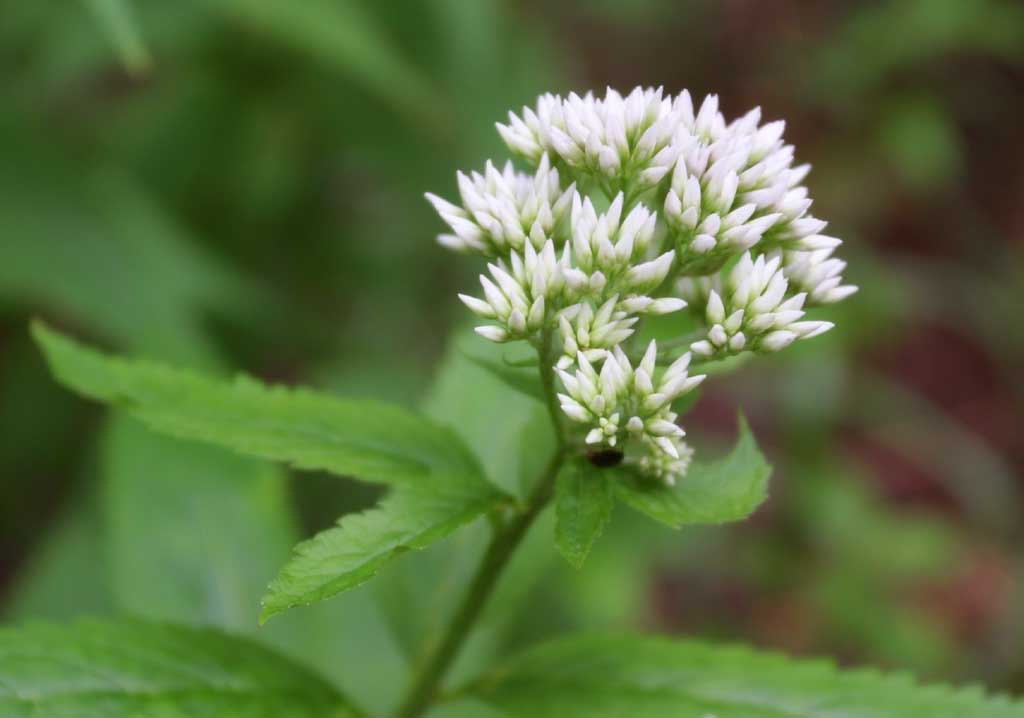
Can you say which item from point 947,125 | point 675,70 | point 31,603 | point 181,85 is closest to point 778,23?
point 675,70

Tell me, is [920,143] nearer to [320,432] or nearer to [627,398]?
[627,398]

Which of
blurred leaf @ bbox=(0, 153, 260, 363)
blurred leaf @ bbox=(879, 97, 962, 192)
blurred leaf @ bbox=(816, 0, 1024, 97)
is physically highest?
blurred leaf @ bbox=(816, 0, 1024, 97)

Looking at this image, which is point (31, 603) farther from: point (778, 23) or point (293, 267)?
point (778, 23)

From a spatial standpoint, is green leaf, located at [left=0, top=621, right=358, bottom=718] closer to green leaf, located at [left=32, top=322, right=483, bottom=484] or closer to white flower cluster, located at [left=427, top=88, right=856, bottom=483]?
green leaf, located at [left=32, top=322, right=483, bottom=484]

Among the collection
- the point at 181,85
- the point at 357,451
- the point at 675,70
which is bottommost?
the point at 357,451

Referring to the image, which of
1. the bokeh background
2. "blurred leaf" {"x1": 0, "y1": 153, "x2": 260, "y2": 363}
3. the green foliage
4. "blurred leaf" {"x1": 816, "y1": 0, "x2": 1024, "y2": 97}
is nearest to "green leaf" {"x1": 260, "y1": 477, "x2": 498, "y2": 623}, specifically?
the green foliage

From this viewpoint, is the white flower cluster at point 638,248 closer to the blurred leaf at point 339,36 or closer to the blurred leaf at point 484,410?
the blurred leaf at point 484,410

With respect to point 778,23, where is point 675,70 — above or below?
below
